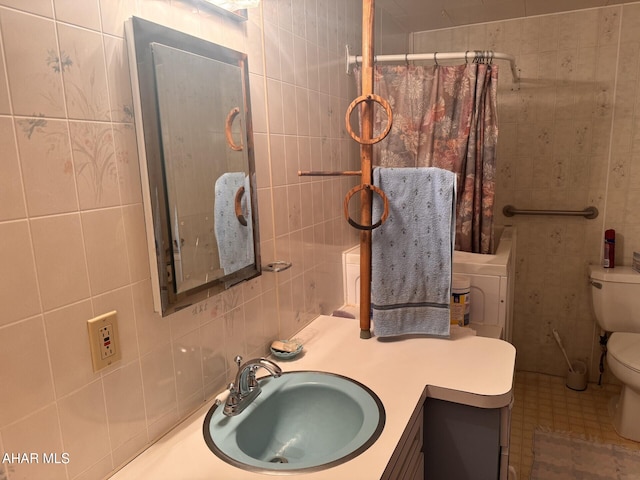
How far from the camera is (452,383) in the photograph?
1.18m

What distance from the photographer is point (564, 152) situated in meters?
2.49

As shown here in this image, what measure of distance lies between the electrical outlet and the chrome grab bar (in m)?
2.35

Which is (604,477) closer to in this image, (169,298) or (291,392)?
(291,392)

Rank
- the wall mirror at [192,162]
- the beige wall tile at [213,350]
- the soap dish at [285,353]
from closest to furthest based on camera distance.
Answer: the wall mirror at [192,162], the beige wall tile at [213,350], the soap dish at [285,353]

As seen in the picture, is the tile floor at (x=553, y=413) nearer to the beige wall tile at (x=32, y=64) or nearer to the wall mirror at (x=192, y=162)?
the wall mirror at (x=192, y=162)

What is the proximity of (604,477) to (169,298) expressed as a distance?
201 centimetres

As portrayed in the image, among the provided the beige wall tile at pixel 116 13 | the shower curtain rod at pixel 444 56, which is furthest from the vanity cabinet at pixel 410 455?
the shower curtain rod at pixel 444 56

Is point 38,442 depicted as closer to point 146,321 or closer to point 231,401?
point 146,321

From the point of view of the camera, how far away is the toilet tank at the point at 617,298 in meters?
2.31

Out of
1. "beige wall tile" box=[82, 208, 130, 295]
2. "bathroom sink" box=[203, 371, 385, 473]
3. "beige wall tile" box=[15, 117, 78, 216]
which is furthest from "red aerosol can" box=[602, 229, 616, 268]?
"beige wall tile" box=[15, 117, 78, 216]

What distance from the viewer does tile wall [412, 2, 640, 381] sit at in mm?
2338

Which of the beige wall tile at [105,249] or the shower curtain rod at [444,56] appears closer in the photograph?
the beige wall tile at [105,249]

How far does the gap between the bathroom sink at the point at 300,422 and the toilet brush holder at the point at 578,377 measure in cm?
198

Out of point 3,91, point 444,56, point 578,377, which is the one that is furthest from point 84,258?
point 578,377
